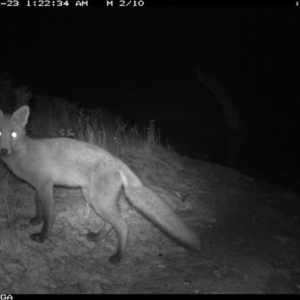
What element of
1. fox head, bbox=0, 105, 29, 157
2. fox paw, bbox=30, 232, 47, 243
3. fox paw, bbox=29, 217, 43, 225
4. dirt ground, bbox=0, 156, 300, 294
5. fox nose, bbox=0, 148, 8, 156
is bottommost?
dirt ground, bbox=0, 156, 300, 294

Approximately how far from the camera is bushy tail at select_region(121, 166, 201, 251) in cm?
475

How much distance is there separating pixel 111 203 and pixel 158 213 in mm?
619

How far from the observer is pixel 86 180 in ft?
16.4

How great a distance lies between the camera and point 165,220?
484 centimetres

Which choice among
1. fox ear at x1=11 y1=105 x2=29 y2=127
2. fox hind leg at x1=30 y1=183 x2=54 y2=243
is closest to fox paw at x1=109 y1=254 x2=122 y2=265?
fox hind leg at x1=30 y1=183 x2=54 y2=243

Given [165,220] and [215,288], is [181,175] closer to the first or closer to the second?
[165,220]

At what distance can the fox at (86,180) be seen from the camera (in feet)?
15.7

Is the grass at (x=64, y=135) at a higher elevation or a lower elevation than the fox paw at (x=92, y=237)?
higher

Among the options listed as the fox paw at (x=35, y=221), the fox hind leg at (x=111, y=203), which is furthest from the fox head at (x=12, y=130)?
the fox hind leg at (x=111, y=203)

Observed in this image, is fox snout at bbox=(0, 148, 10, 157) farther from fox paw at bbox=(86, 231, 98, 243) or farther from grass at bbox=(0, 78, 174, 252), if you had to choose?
fox paw at bbox=(86, 231, 98, 243)

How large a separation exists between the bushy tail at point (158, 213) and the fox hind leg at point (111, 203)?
21cm

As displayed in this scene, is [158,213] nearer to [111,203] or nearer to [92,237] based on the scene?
[111,203]

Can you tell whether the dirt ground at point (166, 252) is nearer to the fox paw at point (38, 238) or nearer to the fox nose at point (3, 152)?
the fox paw at point (38, 238)

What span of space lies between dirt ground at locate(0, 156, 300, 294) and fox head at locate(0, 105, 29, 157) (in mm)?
1073
